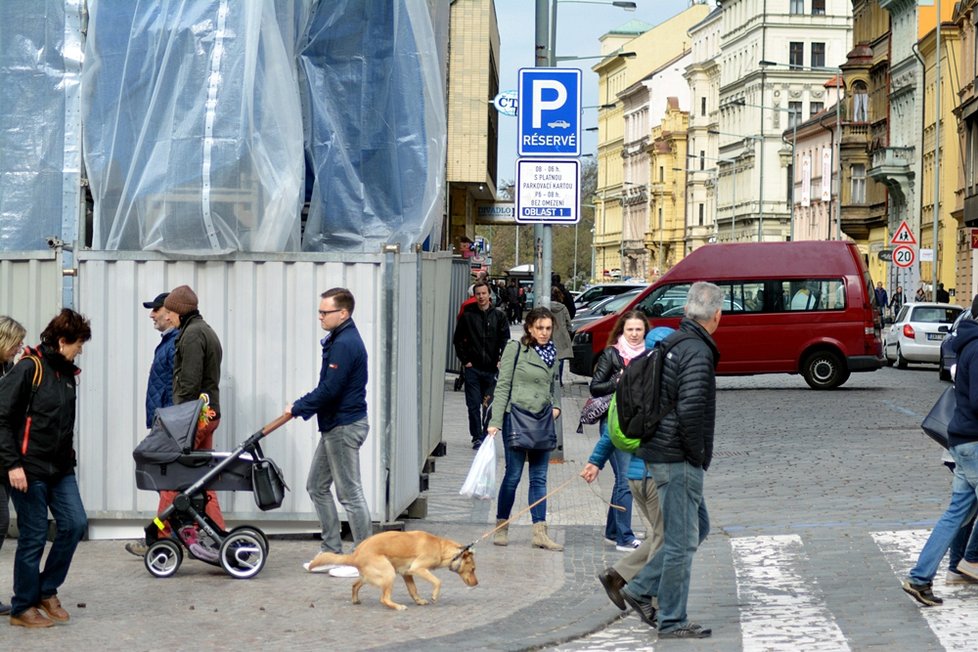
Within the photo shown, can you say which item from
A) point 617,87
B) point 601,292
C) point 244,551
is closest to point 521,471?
point 244,551

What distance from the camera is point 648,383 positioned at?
854cm

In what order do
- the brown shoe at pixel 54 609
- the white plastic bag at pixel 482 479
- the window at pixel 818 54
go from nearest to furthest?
the brown shoe at pixel 54 609, the white plastic bag at pixel 482 479, the window at pixel 818 54

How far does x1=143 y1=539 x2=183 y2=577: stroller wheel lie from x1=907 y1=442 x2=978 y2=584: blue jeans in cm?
423

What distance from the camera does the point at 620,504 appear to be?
38.8 feet

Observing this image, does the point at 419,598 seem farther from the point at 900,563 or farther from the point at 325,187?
the point at 325,187

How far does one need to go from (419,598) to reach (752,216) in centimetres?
11293

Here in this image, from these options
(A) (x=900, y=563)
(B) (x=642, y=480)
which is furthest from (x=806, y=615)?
(A) (x=900, y=563)

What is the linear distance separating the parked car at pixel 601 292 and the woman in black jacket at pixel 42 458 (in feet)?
134

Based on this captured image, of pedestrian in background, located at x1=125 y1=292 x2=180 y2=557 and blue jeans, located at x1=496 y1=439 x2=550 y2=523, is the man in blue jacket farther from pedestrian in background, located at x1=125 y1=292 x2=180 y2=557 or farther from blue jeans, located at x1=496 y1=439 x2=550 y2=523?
blue jeans, located at x1=496 y1=439 x2=550 y2=523

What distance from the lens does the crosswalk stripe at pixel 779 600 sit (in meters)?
8.89

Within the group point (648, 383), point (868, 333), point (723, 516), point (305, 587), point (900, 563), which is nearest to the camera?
point (648, 383)

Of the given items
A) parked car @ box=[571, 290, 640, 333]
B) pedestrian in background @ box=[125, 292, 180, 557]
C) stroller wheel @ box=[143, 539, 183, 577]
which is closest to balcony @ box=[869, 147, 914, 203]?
parked car @ box=[571, 290, 640, 333]

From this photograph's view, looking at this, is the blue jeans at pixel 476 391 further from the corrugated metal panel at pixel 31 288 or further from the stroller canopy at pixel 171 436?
the stroller canopy at pixel 171 436

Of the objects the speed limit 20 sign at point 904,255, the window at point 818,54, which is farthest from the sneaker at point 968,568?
the window at point 818,54
